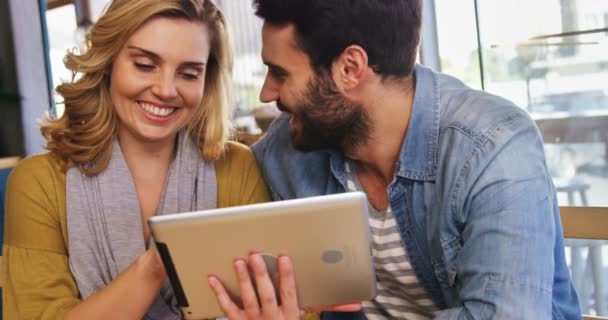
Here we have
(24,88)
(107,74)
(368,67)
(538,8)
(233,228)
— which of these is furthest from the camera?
(24,88)

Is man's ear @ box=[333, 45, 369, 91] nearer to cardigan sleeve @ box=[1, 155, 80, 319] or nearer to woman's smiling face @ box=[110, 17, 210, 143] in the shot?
woman's smiling face @ box=[110, 17, 210, 143]

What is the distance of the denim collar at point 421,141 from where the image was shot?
1129 mm

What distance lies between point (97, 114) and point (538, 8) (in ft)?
4.44

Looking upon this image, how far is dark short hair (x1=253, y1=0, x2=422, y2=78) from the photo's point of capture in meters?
1.15

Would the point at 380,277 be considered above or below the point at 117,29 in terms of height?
below

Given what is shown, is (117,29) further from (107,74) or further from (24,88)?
(24,88)

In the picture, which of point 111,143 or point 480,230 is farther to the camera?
point 111,143

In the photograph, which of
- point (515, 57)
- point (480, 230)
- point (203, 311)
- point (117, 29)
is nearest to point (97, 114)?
point (117, 29)

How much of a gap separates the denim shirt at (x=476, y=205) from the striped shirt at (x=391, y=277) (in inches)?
0.8

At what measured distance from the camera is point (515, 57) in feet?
6.92

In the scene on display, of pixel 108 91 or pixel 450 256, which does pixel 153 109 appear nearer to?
pixel 108 91

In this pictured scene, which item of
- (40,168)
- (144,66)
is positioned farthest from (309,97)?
(40,168)

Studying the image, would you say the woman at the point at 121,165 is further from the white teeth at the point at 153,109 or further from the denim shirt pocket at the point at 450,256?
the denim shirt pocket at the point at 450,256

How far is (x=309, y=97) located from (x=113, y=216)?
46 centimetres
